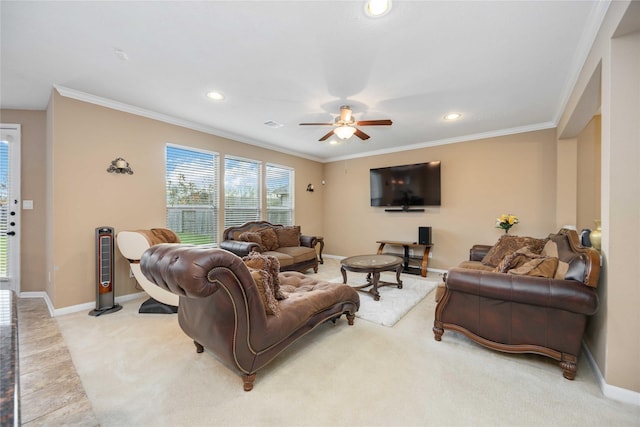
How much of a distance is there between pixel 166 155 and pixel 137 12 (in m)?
2.46

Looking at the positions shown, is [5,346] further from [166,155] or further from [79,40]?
Answer: [166,155]

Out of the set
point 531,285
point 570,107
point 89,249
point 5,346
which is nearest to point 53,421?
point 5,346

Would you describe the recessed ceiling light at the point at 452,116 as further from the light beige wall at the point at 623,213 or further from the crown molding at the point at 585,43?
the light beige wall at the point at 623,213

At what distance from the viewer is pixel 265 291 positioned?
194 centimetres

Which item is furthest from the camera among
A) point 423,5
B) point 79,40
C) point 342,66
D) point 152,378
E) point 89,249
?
point 89,249

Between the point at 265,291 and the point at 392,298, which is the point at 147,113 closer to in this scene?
the point at 265,291

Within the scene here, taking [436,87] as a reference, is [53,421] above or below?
below

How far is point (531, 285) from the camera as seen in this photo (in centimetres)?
203

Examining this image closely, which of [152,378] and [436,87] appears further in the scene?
[436,87]

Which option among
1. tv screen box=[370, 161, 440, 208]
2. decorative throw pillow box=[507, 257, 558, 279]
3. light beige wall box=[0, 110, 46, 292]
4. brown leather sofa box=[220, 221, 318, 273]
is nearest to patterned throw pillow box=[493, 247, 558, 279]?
decorative throw pillow box=[507, 257, 558, 279]

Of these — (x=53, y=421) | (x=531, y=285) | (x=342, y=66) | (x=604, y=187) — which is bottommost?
(x=53, y=421)

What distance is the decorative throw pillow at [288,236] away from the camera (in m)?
5.14

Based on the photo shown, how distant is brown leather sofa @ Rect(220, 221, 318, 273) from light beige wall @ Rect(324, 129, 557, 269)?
165 cm

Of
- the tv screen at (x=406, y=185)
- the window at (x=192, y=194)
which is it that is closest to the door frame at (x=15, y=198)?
the window at (x=192, y=194)
